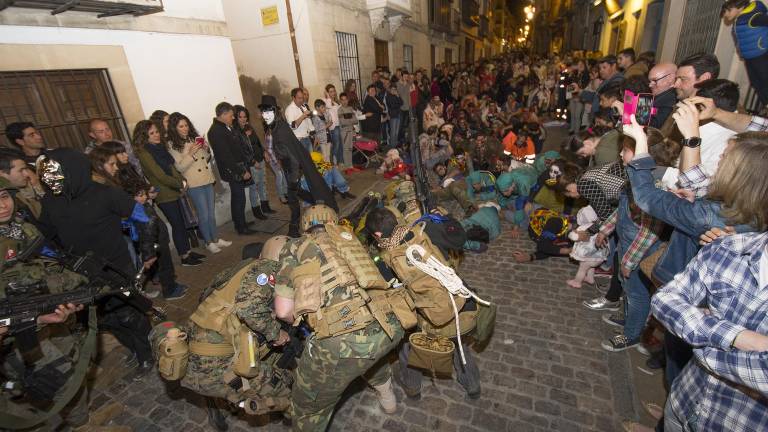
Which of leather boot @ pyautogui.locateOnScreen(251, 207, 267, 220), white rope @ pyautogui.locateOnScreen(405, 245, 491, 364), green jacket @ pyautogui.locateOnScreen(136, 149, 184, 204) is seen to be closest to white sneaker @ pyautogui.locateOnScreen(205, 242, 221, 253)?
green jacket @ pyautogui.locateOnScreen(136, 149, 184, 204)

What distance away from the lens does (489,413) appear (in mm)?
2762

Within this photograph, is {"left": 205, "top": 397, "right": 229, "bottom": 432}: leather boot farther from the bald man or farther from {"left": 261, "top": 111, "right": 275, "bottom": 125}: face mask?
the bald man

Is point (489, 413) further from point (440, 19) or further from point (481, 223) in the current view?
point (440, 19)

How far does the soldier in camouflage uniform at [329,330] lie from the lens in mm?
2111

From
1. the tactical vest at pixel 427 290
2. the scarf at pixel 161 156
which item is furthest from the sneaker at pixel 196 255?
the tactical vest at pixel 427 290

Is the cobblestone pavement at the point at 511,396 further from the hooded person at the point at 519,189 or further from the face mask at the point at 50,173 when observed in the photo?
the hooded person at the point at 519,189

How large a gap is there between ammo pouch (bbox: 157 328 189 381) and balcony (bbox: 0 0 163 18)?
452 cm

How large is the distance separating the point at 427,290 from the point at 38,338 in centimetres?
307

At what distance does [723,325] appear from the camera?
1.38 m

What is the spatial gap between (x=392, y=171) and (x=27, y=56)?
642 centimetres

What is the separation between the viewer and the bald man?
3.92 m

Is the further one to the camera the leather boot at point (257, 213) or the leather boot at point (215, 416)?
the leather boot at point (257, 213)

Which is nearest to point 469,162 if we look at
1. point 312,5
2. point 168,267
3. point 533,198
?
point 533,198

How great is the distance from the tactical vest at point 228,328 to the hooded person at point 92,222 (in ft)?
4.08
